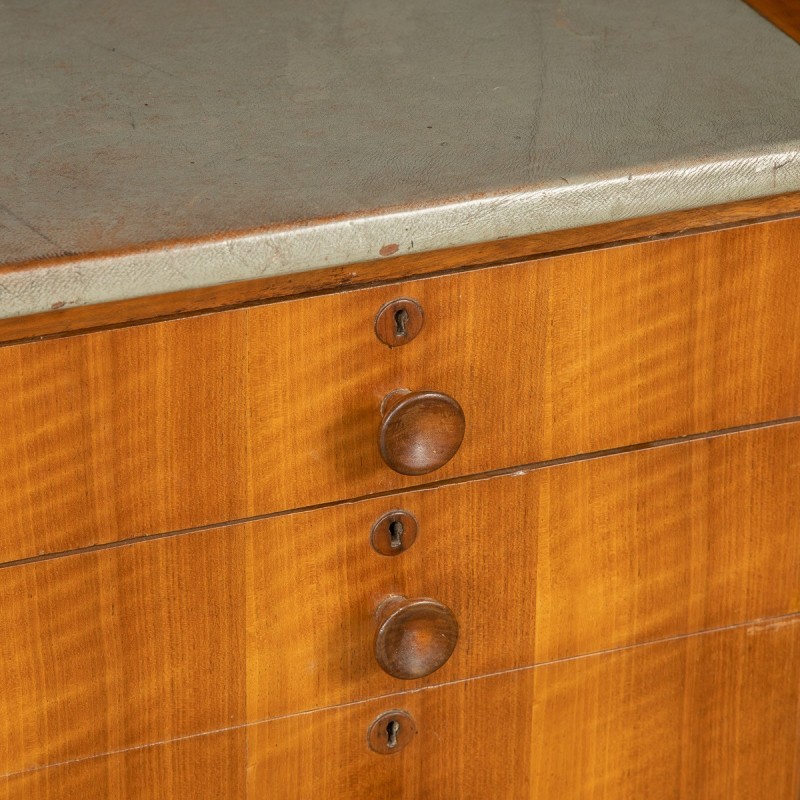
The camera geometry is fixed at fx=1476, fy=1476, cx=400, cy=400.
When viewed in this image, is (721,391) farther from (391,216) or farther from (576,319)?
(391,216)

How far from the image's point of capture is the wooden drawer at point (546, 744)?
2.47ft

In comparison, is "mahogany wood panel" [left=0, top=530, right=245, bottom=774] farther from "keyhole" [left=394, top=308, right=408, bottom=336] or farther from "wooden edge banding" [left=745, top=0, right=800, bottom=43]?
"wooden edge banding" [left=745, top=0, right=800, bottom=43]

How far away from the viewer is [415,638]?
0.72 m

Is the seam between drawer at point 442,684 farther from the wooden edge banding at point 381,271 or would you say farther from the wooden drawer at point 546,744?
the wooden edge banding at point 381,271

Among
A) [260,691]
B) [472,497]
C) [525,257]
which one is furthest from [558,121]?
[260,691]

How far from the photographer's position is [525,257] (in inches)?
26.6

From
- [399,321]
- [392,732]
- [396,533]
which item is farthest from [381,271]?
[392,732]

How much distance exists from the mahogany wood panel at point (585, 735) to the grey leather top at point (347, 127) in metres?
0.27

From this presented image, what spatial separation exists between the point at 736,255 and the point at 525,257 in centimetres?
11

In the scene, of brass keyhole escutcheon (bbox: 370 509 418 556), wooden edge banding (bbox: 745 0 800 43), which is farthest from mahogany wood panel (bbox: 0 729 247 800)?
wooden edge banding (bbox: 745 0 800 43)

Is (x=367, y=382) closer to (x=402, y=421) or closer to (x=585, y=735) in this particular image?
(x=402, y=421)

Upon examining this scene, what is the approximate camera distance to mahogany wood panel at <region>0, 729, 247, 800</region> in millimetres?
725

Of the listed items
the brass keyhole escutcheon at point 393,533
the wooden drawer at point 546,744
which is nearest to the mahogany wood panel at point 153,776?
the wooden drawer at point 546,744

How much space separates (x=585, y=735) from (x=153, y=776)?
239 mm
